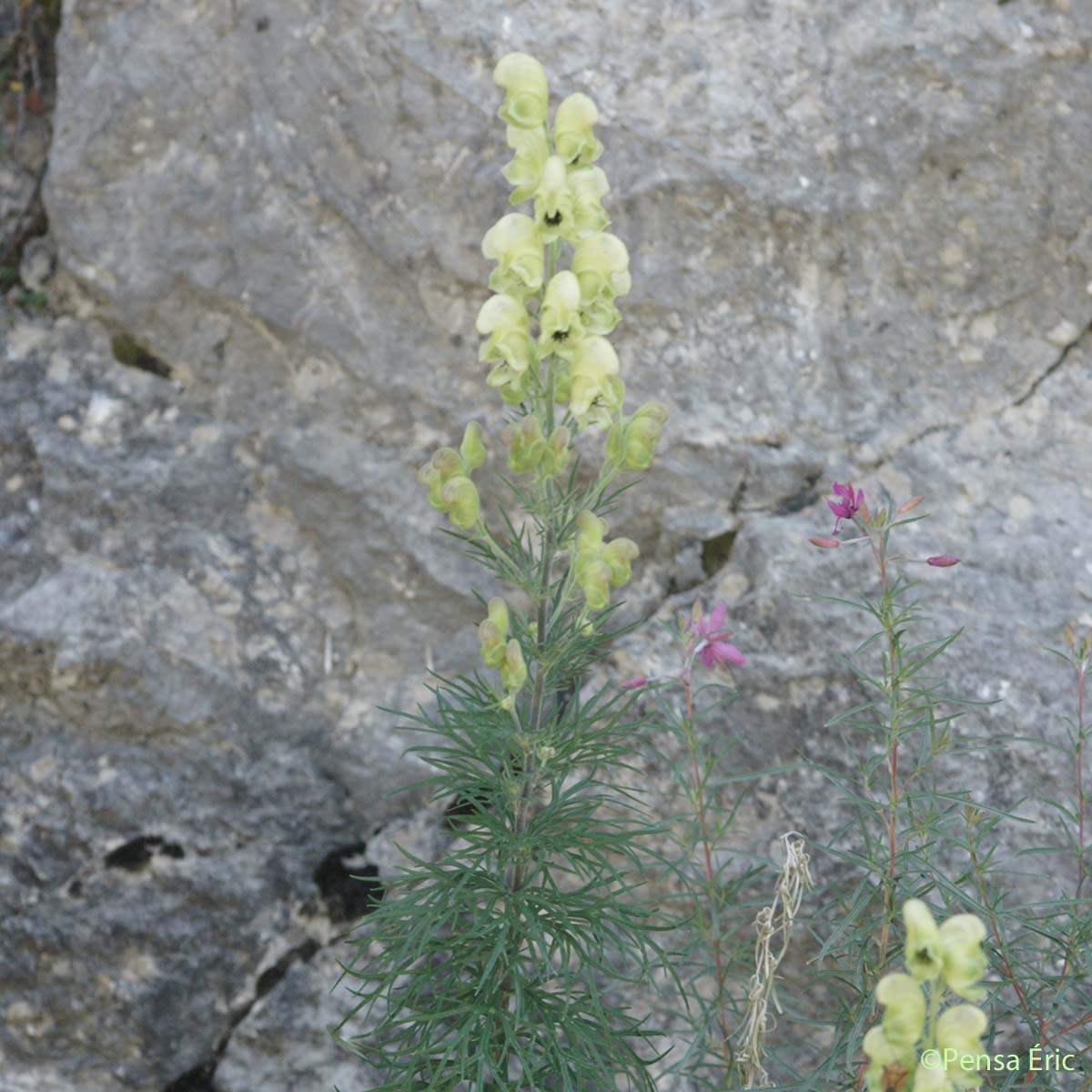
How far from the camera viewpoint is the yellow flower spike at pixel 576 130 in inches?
62.7

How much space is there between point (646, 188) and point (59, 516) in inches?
56.3

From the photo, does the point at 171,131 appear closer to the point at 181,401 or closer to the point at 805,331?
the point at 181,401

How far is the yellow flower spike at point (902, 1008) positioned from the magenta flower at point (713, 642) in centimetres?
70

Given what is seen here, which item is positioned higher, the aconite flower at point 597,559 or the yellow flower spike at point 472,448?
the yellow flower spike at point 472,448

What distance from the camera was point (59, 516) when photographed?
2.57m

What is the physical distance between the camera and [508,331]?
161 centimetres

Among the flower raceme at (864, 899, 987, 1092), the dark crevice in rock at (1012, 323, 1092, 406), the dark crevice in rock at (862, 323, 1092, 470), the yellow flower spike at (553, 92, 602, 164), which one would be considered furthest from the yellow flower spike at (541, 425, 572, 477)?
the dark crevice in rock at (1012, 323, 1092, 406)

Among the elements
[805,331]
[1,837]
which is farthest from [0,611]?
[805,331]

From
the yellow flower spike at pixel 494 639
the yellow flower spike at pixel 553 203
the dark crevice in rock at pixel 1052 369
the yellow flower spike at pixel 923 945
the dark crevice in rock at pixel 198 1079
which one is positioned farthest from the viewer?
the dark crevice in rock at pixel 1052 369

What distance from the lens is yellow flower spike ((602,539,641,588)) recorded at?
1708 millimetres

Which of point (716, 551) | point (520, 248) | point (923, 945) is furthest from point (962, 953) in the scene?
point (716, 551)

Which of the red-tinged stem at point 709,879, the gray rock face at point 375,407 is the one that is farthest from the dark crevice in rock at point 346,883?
the red-tinged stem at point 709,879

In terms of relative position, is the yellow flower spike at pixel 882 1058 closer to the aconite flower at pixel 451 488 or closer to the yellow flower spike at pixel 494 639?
the yellow flower spike at pixel 494 639

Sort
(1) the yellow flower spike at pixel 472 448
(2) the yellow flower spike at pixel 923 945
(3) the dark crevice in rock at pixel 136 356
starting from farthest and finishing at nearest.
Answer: (3) the dark crevice in rock at pixel 136 356 → (1) the yellow flower spike at pixel 472 448 → (2) the yellow flower spike at pixel 923 945
